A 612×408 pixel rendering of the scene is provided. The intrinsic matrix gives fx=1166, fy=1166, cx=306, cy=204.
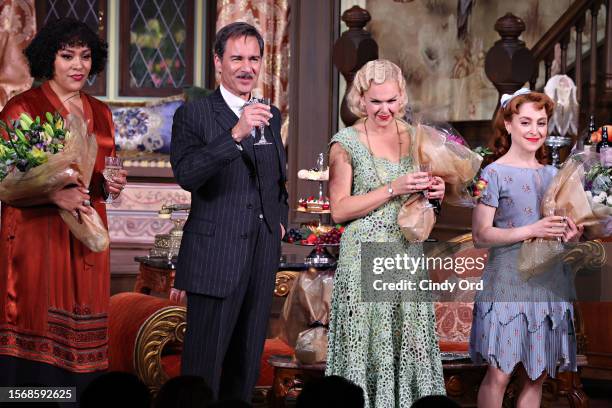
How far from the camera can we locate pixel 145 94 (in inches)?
343

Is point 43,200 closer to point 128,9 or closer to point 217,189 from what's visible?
point 217,189

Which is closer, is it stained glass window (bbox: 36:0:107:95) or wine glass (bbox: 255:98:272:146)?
wine glass (bbox: 255:98:272:146)

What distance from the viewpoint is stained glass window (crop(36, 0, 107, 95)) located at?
868cm

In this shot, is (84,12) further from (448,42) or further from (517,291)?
(517,291)

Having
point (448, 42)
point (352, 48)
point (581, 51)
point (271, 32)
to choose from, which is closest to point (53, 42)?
point (352, 48)

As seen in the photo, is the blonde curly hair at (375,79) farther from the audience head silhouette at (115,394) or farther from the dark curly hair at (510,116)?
the audience head silhouette at (115,394)

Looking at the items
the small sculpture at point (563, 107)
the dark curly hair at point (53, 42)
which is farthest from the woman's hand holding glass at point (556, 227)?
the small sculpture at point (563, 107)

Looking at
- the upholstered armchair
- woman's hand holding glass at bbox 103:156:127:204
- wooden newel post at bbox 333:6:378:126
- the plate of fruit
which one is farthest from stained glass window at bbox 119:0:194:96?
woman's hand holding glass at bbox 103:156:127:204

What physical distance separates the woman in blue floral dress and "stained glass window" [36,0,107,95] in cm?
523

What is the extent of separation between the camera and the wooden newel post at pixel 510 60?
6.85 metres

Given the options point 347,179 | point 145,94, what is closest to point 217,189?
point 347,179

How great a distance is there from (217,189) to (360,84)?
0.58 metres

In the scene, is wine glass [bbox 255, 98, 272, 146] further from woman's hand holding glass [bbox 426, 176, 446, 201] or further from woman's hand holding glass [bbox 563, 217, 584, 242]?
woman's hand holding glass [bbox 563, 217, 584, 242]

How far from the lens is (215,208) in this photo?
3699mm
